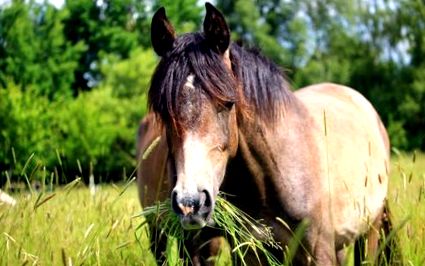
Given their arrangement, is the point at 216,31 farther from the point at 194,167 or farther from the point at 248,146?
the point at 194,167

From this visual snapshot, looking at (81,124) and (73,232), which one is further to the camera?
(81,124)

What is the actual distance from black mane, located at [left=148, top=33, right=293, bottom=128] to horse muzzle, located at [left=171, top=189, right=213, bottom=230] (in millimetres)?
441

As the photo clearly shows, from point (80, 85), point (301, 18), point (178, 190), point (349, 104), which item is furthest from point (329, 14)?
point (178, 190)

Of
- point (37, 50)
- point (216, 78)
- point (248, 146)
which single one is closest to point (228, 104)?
point (216, 78)

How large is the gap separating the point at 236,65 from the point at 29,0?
30985 millimetres

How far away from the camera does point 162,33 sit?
328 centimetres

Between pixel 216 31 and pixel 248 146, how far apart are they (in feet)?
2.17

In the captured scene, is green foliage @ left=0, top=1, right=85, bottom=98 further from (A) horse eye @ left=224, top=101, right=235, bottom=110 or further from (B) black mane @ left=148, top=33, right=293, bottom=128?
(A) horse eye @ left=224, top=101, right=235, bottom=110

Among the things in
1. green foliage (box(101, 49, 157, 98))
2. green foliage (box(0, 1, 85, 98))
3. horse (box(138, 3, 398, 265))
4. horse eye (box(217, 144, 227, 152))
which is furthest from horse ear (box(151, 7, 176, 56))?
green foliage (box(101, 49, 157, 98))

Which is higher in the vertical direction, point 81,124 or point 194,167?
point 194,167

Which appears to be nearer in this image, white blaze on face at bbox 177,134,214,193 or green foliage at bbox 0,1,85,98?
white blaze on face at bbox 177,134,214,193

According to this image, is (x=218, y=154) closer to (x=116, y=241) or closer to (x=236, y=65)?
(x=236, y=65)

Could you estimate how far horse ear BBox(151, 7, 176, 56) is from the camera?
3.26 meters

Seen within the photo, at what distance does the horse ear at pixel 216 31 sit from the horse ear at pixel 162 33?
0.20 metres
